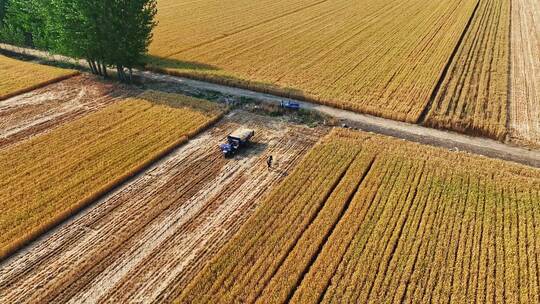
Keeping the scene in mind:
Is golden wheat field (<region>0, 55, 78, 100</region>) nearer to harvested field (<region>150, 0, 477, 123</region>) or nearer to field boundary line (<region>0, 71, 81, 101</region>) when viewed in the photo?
field boundary line (<region>0, 71, 81, 101</region>)

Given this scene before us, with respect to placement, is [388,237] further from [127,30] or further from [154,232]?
[127,30]

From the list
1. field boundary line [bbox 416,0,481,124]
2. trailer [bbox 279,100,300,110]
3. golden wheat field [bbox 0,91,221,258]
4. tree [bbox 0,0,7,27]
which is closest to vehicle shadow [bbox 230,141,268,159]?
golden wheat field [bbox 0,91,221,258]

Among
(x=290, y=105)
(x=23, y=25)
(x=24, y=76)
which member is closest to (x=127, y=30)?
(x=24, y=76)

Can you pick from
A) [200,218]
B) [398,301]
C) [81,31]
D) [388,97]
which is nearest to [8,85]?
[81,31]

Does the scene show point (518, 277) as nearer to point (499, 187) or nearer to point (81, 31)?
point (499, 187)

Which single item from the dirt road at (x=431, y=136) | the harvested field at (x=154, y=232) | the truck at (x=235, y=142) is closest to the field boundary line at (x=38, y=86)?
the harvested field at (x=154, y=232)
